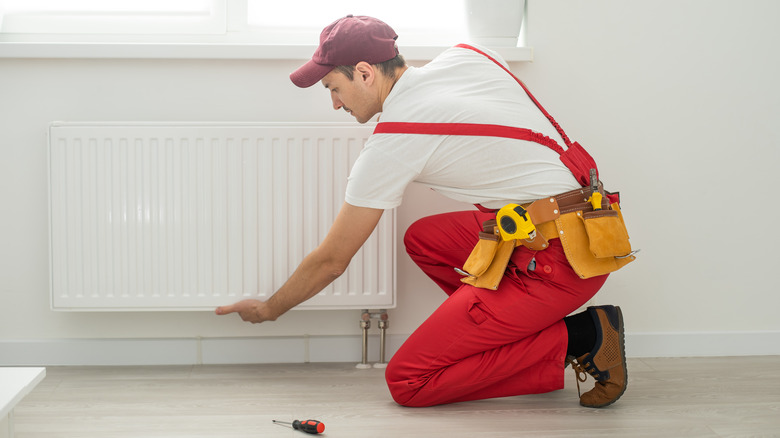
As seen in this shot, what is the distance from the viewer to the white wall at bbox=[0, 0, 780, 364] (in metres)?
2.04

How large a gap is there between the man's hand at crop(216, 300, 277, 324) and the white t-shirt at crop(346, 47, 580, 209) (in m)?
0.44

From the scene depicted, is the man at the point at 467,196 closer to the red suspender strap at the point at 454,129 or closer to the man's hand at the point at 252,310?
the red suspender strap at the point at 454,129

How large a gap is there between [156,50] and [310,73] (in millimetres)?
608

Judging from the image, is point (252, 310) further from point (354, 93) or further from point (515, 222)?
point (515, 222)

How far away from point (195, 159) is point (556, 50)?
111cm

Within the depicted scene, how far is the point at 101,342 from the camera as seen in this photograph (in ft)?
6.85

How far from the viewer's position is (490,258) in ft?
5.38

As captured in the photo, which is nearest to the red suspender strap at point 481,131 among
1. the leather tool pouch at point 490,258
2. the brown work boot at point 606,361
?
the leather tool pouch at point 490,258

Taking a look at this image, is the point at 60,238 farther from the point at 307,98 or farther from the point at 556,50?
the point at 556,50

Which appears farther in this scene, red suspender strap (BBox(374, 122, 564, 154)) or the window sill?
the window sill

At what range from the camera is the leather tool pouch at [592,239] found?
157 centimetres

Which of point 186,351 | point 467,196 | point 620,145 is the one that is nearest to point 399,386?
point 467,196

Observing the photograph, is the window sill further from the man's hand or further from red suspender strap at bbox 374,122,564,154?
the man's hand

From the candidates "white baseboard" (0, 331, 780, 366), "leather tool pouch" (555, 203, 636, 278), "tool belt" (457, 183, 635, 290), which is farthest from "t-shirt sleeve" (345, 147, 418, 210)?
"white baseboard" (0, 331, 780, 366)
